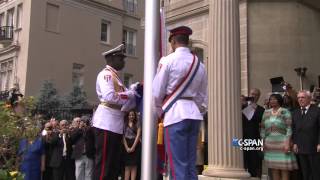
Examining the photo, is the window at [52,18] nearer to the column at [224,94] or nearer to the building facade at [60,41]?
the building facade at [60,41]

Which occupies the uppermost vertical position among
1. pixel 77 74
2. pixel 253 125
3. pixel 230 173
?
pixel 77 74

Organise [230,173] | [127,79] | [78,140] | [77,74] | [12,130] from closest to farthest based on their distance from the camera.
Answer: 1. [12,130]
2. [230,173]
3. [78,140]
4. [77,74]
5. [127,79]

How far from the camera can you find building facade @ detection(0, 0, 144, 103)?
30891 millimetres

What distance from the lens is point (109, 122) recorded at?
6.14m

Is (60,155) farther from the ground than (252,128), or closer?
closer

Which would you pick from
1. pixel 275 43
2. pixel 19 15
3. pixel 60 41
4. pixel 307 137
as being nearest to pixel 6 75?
pixel 19 15

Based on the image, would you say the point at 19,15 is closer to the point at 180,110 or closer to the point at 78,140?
the point at 78,140

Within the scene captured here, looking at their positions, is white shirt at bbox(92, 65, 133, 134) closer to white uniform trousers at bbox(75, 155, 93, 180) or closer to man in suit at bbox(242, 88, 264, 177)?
man in suit at bbox(242, 88, 264, 177)

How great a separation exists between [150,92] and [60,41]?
28879 millimetres

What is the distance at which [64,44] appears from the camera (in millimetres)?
32438

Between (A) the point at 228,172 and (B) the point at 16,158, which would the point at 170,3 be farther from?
(B) the point at 16,158

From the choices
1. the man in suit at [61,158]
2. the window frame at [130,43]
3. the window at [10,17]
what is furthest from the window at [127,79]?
the man in suit at [61,158]

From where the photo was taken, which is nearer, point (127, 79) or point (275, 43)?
point (275, 43)

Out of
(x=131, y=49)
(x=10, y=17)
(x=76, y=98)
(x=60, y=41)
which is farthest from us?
(x=131, y=49)
